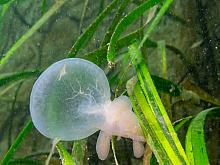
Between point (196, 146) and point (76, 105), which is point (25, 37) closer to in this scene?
point (76, 105)

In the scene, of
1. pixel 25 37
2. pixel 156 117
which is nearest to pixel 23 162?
pixel 25 37

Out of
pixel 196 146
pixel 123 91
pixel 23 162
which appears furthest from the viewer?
pixel 23 162

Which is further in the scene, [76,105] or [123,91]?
A: [123,91]

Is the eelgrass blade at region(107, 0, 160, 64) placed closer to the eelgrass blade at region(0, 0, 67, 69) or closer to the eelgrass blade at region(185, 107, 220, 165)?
the eelgrass blade at region(185, 107, 220, 165)

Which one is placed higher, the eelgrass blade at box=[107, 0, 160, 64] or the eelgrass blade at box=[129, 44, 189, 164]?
the eelgrass blade at box=[107, 0, 160, 64]

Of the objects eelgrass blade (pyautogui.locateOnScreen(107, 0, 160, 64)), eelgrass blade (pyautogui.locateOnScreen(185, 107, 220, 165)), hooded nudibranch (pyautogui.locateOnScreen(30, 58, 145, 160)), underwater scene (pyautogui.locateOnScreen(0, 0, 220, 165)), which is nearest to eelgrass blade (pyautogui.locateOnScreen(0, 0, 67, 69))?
underwater scene (pyautogui.locateOnScreen(0, 0, 220, 165))

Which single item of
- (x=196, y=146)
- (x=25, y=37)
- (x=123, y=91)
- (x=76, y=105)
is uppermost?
(x=25, y=37)

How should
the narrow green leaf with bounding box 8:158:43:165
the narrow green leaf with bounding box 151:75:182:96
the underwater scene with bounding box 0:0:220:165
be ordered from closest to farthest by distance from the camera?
the underwater scene with bounding box 0:0:220:165 → the narrow green leaf with bounding box 151:75:182:96 → the narrow green leaf with bounding box 8:158:43:165

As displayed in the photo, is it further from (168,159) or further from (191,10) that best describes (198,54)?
(168,159)
